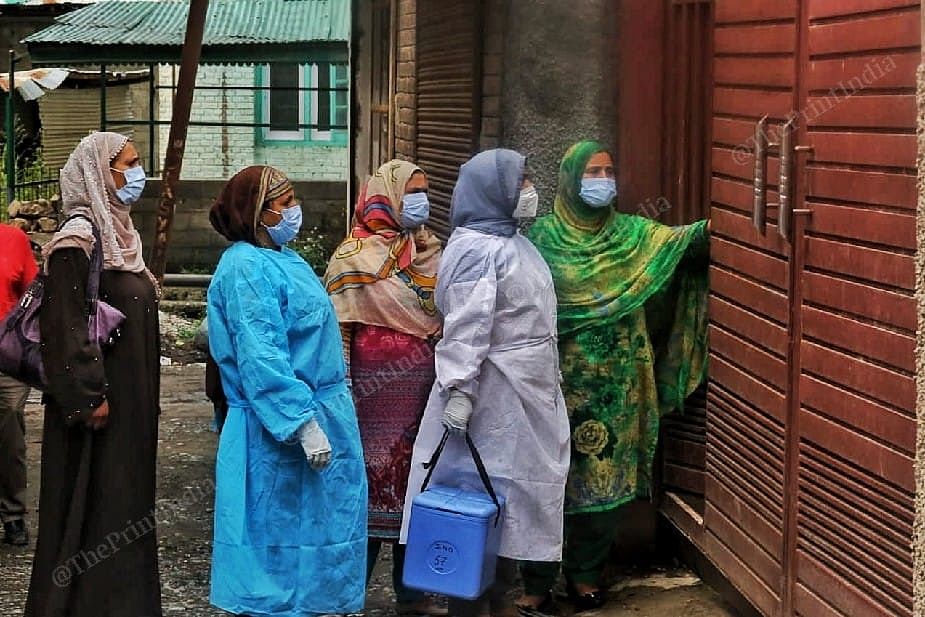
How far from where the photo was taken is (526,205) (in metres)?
5.24

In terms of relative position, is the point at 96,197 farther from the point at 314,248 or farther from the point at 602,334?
the point at 314,248

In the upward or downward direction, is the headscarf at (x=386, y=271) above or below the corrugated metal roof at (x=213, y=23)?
below

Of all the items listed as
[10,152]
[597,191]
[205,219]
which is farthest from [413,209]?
[10,152]

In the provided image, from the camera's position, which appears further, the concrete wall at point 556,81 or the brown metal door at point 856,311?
the concrete wall at point 556,81

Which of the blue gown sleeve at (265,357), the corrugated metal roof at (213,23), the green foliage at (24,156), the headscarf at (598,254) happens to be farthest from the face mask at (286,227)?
the green foliage at (24,156)

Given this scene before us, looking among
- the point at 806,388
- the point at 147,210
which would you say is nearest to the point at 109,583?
the point at 806,388

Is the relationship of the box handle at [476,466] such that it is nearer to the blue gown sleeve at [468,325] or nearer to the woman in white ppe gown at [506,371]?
the woman in white ppe gown at [506,371]

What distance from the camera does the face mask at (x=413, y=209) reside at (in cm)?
554

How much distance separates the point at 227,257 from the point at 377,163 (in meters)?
6.59

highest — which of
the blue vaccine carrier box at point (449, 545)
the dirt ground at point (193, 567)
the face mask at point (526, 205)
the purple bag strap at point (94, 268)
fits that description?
the face mask at point (526, 205)

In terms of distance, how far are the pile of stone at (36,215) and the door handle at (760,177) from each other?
517 inches

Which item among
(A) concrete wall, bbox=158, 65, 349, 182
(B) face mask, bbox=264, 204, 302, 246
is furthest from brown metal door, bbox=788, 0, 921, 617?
(A) concrete wall, bbox=158, 65, 349, 182

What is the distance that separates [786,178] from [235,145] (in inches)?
579

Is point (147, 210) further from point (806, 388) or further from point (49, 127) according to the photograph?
point (806, 388)
